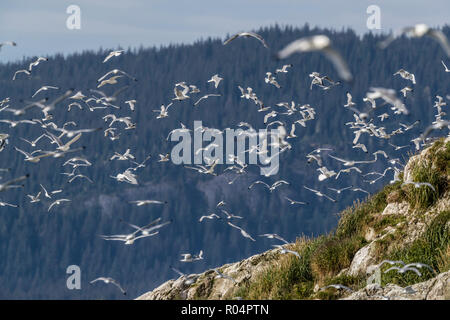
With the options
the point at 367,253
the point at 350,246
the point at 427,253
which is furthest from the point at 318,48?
the point at 350,246

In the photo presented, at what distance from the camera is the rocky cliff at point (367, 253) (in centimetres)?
2591

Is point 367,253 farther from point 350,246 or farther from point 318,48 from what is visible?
point 318,48

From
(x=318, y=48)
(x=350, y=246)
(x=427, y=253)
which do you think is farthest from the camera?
(x=350, y=246)

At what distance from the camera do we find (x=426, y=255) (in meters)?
26.2

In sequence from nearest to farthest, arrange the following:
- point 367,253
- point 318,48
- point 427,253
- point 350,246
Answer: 1. point 318,48
2. point 427,253
3. point 367,253
4. point 350,246

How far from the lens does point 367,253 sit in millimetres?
27969

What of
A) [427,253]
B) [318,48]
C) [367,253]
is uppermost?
[318,48]

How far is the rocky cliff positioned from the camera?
25.9m

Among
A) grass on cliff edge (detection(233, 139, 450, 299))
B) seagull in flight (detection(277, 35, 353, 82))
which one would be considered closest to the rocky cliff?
grass on cliff edge (detection(233, 139, 450, 299))

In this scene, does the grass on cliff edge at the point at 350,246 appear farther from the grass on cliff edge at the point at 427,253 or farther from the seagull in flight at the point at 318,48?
the seagull in flight at the point at 318,48
